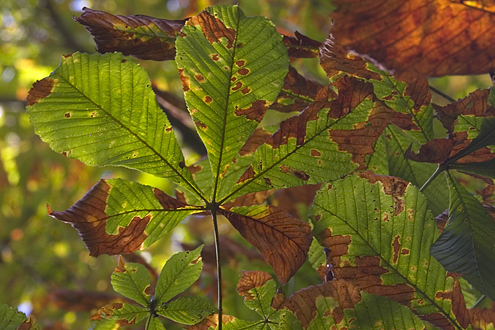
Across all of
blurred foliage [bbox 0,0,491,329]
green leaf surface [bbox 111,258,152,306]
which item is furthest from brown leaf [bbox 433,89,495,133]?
blurred foliage [bbox 0,0,491,329]

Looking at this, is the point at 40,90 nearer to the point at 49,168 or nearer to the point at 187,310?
the point at 187,310

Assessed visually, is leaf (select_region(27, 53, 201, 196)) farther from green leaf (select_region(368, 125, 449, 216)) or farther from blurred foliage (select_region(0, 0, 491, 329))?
blurred foliage (select_region(0, 0, 491, 329))

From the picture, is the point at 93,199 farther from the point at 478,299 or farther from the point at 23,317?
the point at 478,299

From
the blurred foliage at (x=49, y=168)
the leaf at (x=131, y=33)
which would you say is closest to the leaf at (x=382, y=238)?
the leaf at (x=131, y=33)

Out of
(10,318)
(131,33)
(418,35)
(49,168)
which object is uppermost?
(49,168)

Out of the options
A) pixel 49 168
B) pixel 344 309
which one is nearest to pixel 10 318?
pixel 344 309

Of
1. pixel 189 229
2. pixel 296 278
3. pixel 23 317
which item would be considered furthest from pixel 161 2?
pixel 23 317
